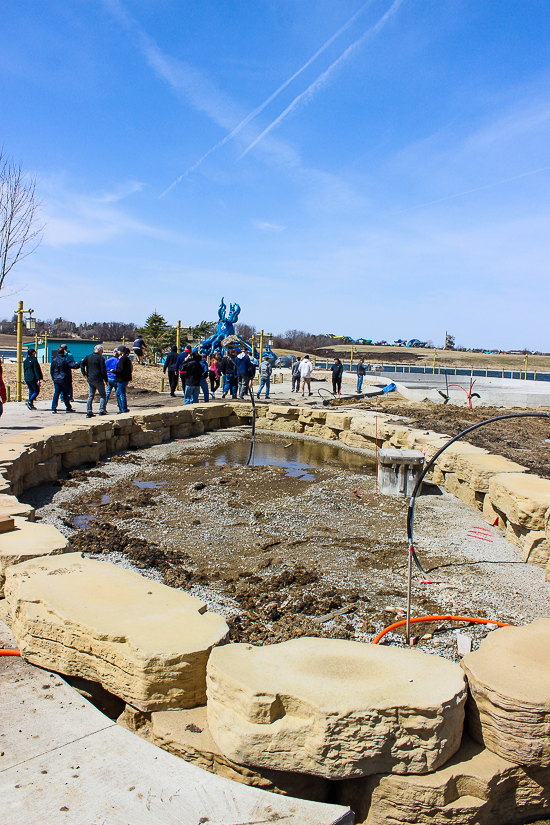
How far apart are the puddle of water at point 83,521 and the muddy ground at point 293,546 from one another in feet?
0.12

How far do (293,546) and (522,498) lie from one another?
256cm

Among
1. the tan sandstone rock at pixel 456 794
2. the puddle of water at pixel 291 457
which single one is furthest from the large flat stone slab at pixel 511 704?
the puddle of water at pixel 291 457

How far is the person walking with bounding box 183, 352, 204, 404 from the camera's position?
14531mm

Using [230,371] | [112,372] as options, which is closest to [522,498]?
[112,372]

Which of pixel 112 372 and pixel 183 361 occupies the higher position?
pixel 183 361

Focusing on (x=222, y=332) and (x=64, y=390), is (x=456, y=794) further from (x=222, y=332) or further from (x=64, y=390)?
(x=222, y=332)

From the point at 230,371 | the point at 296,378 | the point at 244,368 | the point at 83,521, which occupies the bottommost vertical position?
the point at 83,521

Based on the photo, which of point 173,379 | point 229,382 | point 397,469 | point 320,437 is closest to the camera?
point 397,469

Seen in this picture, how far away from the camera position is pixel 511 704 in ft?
7.96

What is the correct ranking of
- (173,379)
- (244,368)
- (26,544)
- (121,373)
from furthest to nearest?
1. (173,379)
2. (244,368)
3. (121,373)
4. (26,544)

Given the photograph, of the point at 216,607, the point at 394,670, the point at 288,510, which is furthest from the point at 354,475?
the point at 394,670

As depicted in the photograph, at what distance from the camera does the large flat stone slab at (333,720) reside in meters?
2.29

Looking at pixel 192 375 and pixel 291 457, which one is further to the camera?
pixel 192 375

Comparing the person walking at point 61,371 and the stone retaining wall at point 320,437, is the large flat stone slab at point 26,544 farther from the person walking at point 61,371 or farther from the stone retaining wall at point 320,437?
the person walking at point 61,371
